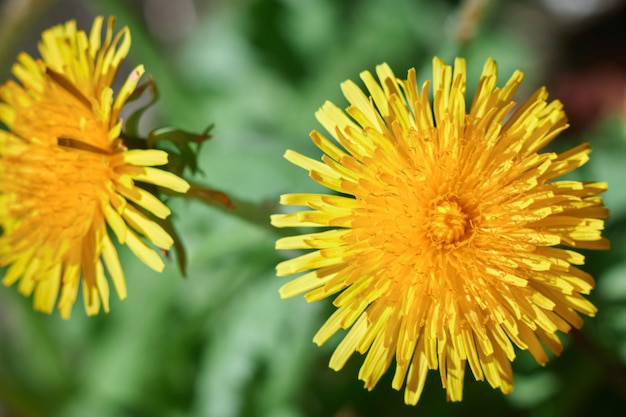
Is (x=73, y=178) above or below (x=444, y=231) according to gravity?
above

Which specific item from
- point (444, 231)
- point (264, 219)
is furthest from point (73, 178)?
point (444, 231)

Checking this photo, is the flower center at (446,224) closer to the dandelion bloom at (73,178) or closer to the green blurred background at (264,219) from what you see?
the green blurred background at (264,219)

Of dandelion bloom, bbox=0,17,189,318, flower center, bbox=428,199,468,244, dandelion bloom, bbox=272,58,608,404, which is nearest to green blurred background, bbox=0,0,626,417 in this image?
dandelion bloom, bbox=0,17,189,318

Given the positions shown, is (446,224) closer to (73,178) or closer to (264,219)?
(264,219)

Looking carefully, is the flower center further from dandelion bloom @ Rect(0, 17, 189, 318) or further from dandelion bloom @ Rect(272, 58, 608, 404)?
dandelion bloom @ Rect(0, 17, 189, 318)

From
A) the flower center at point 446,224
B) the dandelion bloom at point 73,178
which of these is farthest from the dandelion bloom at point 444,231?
the dandelion bloom at point 73,178

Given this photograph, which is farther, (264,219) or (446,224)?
(264,219)
